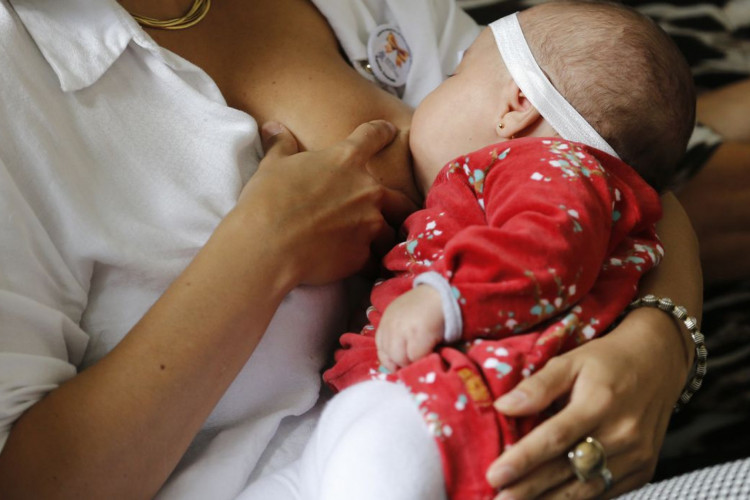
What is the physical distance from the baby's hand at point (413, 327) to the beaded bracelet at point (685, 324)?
319 millimetres

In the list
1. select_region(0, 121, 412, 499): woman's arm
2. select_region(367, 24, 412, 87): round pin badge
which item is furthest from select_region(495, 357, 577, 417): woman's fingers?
select_region(367, 24, 412, 87): round pin badge

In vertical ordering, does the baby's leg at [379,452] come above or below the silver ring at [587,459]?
above

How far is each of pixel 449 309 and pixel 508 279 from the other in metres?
0.07

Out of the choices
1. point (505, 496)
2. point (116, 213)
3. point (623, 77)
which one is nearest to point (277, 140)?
point (116, 213)

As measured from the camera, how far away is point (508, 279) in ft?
2.59

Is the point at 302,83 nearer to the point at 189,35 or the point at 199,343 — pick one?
the point at 189,35

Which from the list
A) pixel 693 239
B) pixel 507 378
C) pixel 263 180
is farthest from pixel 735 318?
pixel 263 180

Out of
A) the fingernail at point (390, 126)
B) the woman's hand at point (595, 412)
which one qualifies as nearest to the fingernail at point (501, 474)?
the woman's hand at point (595, 412)

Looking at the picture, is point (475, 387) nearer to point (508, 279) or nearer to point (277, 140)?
point (508, 279)

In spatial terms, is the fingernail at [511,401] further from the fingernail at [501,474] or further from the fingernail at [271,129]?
the fingernail at [271,129]

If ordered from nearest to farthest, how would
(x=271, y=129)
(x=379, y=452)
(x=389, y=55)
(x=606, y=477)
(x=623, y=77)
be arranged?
(x=379, y=452)
(x=606, y=477)
(x=623, y=77)
(x=271, y=129)
(x=389, y=55)

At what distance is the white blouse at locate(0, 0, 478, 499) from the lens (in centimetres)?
83

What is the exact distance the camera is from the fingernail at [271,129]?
42.4 inches

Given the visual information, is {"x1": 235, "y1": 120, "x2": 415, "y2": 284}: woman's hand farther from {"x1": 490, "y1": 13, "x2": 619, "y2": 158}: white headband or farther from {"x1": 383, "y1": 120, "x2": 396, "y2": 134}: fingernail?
{"x1": 490, "y1": 13, "x2": 619, "y2": 158}: white headband
